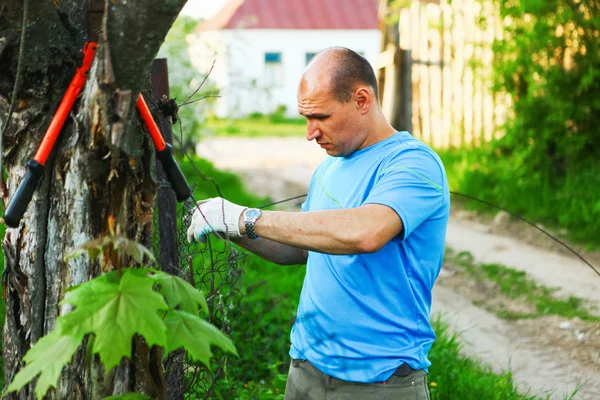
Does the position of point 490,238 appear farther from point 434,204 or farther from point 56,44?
Result: point 56,44

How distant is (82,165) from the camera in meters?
1.70

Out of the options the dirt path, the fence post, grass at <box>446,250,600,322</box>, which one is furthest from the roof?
the fence post

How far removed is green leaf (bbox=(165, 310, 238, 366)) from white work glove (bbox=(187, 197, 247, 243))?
1.83ft

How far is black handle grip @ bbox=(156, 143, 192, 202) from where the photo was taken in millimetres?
1821

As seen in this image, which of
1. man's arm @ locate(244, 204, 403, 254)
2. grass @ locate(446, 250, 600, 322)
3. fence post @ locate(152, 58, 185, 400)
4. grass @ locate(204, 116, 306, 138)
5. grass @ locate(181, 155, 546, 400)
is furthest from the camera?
grass @ locate(204, 116, 306, 138)

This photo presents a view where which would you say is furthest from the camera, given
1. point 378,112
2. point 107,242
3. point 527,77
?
point 527,77

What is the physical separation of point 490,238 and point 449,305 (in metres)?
2.04

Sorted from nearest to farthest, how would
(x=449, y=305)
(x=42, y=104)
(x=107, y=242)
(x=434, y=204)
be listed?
(x=107, y=242) → (x=42, y=104) → (x=434, y=204) → (x=449, y=305)

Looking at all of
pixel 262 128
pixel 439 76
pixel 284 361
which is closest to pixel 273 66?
pixel 262 128

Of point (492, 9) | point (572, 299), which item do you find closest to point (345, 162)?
point (572, 299)

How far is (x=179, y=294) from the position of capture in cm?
164

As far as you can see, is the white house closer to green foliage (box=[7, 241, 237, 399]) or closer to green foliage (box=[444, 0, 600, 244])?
green foliage (box=[444, 0, 600, 244])

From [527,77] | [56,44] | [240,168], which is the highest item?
[56,44]

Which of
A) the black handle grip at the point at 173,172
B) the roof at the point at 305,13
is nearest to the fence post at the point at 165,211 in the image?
the black handle grip at the point at 173,172
